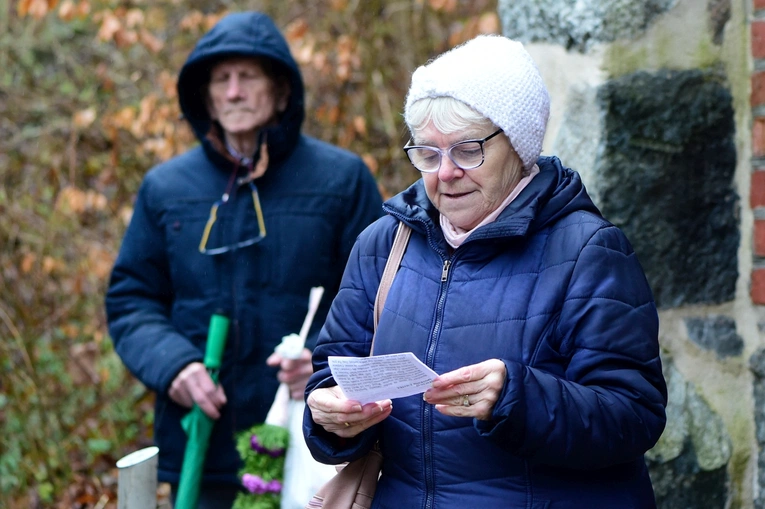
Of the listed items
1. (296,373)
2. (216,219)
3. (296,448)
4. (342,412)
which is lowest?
(296,448)

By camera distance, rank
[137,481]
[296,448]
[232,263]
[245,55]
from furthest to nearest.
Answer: [245,55] → [232,263] → [296,448] → [137,481]

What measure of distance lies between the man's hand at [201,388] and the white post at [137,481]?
38cm

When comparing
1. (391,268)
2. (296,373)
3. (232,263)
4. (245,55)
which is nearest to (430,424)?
(391,268)

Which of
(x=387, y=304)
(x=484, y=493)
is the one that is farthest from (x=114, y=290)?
(x=484, y=493)

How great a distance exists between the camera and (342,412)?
1943 millimetres

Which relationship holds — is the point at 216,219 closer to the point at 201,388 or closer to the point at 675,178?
the point at 201,388

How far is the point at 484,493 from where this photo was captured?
1.91m

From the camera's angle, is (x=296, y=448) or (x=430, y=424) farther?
(x=296, y=448)

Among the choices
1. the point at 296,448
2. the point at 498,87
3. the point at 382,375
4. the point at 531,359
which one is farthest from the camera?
the point at 296,448

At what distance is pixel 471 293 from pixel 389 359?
0.32m

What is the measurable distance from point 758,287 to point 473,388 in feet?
4.68

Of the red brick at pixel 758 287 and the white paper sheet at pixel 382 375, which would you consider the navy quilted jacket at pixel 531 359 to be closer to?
the white paper sheet at pixel 382 375

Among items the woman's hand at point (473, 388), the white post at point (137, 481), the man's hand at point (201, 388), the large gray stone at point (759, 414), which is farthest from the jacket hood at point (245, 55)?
the woman's hand at point (473, 388)

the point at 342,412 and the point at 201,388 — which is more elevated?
the point at 342,412
